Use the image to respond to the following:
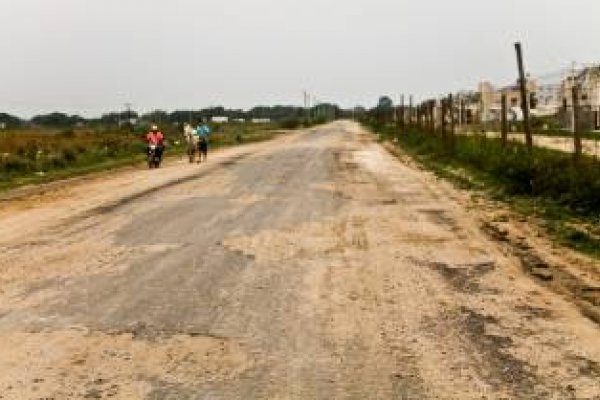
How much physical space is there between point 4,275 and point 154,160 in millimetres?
22590

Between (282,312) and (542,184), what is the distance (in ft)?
33.0

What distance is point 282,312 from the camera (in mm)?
7758

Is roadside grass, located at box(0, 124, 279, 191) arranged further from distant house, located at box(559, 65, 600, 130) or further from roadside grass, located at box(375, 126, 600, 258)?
distant house, located at box(559, 65, 600, 130)

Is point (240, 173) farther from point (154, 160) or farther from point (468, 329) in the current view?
point (468, 329)

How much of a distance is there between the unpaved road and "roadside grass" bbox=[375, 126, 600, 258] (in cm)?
127

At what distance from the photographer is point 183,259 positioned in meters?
10.5

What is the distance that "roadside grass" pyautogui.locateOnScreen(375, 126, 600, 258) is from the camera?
1270 cm

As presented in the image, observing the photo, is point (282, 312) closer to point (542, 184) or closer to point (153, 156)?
point (542, 184)

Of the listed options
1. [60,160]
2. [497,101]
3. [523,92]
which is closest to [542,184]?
[523,92]

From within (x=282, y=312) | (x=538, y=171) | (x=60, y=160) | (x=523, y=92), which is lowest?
(x=282, y=312)

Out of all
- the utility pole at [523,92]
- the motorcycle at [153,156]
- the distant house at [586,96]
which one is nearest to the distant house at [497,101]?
the distant house at [586,96]

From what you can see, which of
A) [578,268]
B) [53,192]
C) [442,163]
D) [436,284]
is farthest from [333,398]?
[442,163]

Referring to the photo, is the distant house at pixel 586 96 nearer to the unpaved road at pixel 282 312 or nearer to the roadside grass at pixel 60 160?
the roadside grass at pixel 60 160

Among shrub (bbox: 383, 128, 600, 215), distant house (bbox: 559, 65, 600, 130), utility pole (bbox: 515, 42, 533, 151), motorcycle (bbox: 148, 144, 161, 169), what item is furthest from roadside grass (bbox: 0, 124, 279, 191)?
distant house (bbox: 559, 65, 600, 130)
